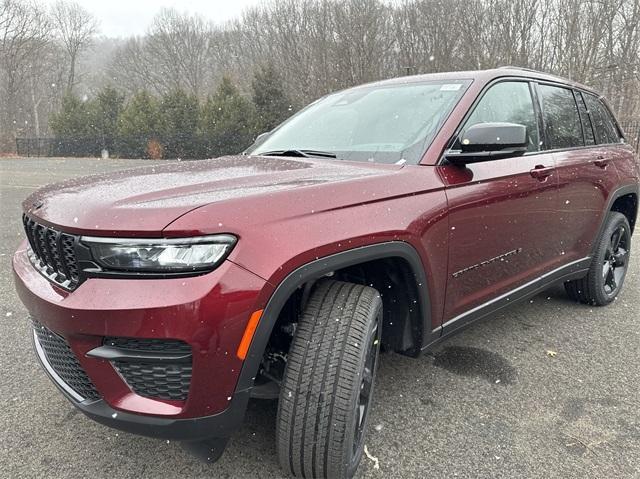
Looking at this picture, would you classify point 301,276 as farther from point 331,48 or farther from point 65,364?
point 331,48

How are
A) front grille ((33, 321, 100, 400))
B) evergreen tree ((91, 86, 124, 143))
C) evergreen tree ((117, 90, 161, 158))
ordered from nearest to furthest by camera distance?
front grille ((33, 321, 100, 400)), evergreen tree ((117, 90, 161, 158)), evergreen tree ((91, 86, 124, 143))

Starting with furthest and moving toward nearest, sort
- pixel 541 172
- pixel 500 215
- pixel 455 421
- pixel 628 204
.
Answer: pixel 628 204, pixel 541 172, pixel 500 215, pixel 455 421

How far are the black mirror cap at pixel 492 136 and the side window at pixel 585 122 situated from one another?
68.5 inches

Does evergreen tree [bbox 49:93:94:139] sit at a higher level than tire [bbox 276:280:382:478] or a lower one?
higher

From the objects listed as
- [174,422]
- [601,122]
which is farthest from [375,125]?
[601,122]

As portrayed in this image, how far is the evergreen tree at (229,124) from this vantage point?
93.4 feet

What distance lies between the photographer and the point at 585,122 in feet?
12.1

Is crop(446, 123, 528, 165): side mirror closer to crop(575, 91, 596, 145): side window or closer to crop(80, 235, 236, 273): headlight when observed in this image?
crop(80, 235, 236, 273): headlight

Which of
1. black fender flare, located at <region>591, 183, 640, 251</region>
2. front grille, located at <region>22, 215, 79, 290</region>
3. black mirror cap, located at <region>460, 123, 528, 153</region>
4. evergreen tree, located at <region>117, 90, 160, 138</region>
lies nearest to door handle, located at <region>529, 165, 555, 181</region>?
black mirror cap, located at <region>460, 123, 528, 153</region>

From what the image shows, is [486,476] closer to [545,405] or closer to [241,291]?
[545,405]

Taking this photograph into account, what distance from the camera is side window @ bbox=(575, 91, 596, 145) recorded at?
12.0 feet

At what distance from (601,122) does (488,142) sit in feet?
7.90

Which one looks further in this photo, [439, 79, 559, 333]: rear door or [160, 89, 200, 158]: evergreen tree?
[160, 89, 200, 158]: evergreen tree

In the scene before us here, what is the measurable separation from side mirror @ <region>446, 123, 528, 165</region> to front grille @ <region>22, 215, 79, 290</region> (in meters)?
1.68
